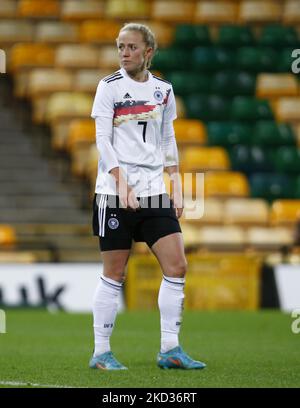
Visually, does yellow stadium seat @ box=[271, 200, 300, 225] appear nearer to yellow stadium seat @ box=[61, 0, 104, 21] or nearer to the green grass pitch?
the green grass pitch

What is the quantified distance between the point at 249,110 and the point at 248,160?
1.40 m

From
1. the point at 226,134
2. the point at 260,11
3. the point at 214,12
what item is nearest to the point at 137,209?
the point at 226,134

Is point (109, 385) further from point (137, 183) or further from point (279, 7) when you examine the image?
point (279, 7)

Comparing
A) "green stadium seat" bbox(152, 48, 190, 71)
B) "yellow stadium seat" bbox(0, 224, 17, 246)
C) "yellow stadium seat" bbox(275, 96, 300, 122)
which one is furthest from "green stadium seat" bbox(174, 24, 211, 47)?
"yellow stadium seat" bbox(0, 224, 17, 246)

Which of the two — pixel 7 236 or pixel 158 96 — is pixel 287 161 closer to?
pixel 7 236

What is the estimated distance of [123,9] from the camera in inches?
781

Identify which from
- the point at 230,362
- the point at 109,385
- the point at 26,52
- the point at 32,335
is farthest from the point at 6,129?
the point at 109,385

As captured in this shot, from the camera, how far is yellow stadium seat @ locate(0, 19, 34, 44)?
62.6ft

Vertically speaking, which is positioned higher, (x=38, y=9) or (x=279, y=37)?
(x=38, y=9)

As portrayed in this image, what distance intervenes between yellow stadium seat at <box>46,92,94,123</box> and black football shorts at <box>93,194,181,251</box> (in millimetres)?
11171

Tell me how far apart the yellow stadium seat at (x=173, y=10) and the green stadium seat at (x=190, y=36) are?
28 centimetres

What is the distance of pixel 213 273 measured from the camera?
14.6 m

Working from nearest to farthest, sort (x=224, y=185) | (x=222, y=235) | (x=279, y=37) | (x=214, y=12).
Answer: (x=222, y=235), (x=224, y=185), (x=279, y=37), (x=214, y=12)

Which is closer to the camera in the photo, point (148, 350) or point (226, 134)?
point (148, 350)
